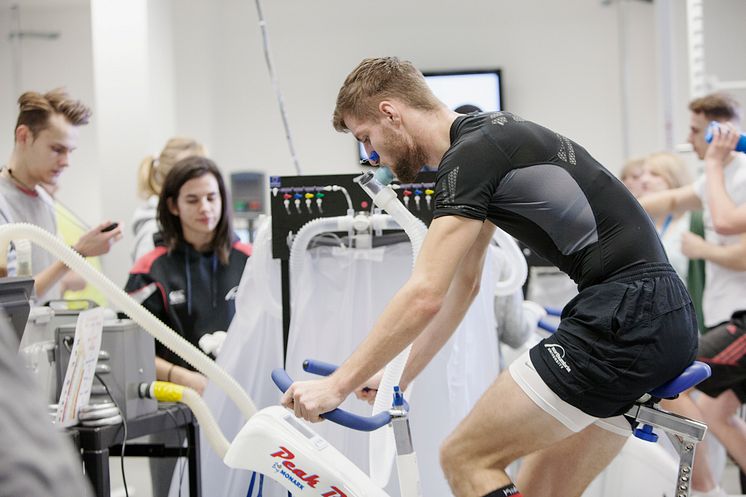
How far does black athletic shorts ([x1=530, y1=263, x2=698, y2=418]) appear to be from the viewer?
1.48 metres

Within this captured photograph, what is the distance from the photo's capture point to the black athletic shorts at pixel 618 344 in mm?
1479

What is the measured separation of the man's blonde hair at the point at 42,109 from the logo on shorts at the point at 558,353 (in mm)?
1801

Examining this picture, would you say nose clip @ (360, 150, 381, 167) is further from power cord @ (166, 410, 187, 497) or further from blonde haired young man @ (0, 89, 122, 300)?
blonde haired young man @ (0, 89, 122, 300)

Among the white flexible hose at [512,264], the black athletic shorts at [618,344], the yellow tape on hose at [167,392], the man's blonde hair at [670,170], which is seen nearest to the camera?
the black athletic shorts at [618,344]

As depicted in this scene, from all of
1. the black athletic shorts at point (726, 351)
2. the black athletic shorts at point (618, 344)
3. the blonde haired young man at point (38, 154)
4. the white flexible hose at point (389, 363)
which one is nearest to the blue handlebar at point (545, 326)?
Answer: the black athletic shorts at point (726, 351)

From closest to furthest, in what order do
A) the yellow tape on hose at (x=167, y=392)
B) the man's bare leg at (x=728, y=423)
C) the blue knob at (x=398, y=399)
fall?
the blue knob at (x=398, y=399) → the yellow tape on hose at (x=167, y=392) → the man's bare leg at (x=728, y=423)

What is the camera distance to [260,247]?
7.50ft

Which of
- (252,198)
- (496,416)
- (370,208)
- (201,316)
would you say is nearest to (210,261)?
(201,316)

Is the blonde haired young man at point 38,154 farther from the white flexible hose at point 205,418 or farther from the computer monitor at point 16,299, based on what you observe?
the computer monitor at point 16,299

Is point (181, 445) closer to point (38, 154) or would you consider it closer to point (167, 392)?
point (167, 392)

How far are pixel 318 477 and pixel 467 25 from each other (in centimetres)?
600

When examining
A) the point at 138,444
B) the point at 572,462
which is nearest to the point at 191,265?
the point at 138,444

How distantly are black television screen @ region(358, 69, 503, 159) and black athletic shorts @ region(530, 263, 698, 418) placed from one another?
18.2 feet

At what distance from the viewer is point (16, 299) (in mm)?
1556
